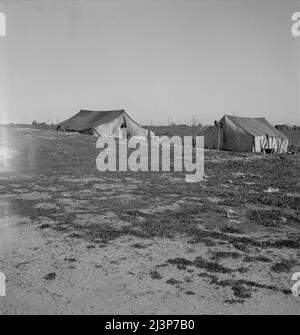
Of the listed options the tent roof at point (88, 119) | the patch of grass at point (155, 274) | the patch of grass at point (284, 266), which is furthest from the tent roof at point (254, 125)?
the patch of grass at point (155, 274)

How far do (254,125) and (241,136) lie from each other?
2.80m

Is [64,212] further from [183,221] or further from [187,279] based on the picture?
[187,279]

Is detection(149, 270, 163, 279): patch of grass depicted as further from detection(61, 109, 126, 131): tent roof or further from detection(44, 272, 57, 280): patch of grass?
detection(61, 109, 126, 131): tent roof

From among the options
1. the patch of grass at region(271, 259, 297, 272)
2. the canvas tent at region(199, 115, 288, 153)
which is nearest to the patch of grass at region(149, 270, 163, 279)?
the patch of grass at region(271, 259, 297, 272)

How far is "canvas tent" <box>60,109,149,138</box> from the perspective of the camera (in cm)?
3120

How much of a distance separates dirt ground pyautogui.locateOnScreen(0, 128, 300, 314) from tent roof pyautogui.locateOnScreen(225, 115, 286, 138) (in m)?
15.0

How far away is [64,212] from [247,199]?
5.39 m

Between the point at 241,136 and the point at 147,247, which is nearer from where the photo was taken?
the point at 147,247

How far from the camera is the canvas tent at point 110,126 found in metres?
31.2

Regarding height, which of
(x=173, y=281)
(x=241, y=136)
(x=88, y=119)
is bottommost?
(x=173, y=281)

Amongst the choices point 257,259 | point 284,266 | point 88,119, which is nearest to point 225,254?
point 257,259

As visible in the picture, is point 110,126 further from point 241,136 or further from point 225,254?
point 225,254

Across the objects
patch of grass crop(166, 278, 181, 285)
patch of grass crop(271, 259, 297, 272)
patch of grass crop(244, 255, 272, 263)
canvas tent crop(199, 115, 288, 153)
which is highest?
canvas tent crop(199, 115, 288, 153)

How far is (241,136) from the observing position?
27203mm
